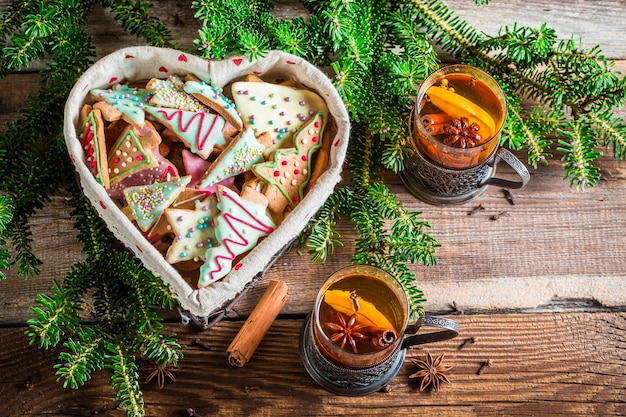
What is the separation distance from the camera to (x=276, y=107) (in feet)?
4.50

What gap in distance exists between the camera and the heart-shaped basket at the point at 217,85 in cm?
124

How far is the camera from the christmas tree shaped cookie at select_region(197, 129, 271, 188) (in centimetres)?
132

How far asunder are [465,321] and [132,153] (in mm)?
724

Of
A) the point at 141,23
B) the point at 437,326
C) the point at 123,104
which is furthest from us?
the point at 141,23

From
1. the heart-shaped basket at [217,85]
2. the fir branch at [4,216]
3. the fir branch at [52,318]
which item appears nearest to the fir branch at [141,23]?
the heart-shaped basket at [217,85]

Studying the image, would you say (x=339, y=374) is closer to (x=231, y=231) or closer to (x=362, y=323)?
(x=362, y=323)

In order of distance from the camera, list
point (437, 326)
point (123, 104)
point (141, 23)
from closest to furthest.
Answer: point (437, 326), point (123, 104), point (141, 23)

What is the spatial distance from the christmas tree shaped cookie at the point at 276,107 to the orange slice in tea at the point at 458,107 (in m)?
0.21

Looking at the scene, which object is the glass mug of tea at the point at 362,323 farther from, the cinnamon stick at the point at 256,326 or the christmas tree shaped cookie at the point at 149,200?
the christmas tree shaped cookie at the point at 149,200

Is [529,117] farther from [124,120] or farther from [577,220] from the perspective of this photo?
[124,120]

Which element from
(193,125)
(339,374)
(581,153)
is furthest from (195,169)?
(581,153)

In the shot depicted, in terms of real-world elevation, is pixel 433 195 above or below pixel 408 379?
above

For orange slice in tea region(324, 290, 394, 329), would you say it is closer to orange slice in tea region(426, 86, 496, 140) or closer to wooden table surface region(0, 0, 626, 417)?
wooden table surface region(0, 0, 626, 417)

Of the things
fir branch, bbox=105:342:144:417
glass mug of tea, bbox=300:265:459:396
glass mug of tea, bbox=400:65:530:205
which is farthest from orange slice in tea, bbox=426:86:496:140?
fir branch, bbox=105:342:144:417
